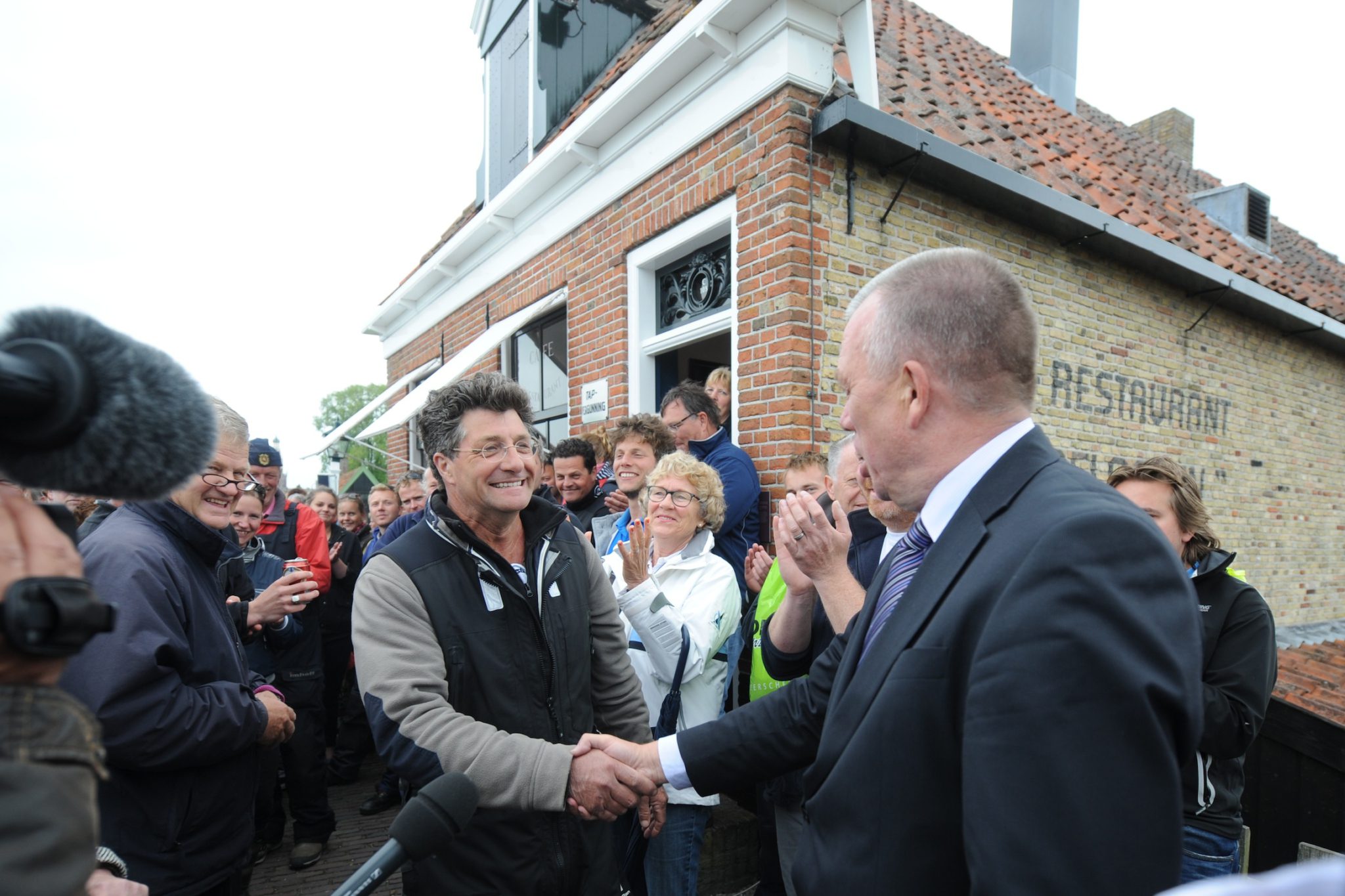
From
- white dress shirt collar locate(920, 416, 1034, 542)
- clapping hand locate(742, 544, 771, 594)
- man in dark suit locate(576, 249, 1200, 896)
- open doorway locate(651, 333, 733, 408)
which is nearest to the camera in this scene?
man in dark suit locate(576, 249, 1200, 896)

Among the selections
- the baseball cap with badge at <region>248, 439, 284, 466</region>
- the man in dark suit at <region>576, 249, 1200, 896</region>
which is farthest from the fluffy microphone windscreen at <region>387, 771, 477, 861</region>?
the baseball cap with badge at <region>248, 439, 284, 466</region>

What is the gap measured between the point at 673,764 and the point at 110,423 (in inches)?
67.2

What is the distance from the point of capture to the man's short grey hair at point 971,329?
1.29 meters

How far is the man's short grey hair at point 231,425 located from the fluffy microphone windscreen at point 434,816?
68.2 inches

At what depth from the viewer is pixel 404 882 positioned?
196 centimetres

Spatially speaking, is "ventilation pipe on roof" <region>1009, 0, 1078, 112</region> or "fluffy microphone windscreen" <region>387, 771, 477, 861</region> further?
"ventilation pipe on roof" <region>1009, 0, 1078, 112</region>

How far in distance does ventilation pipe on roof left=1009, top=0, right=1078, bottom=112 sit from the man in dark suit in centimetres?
962

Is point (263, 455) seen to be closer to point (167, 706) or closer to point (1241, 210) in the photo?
point (167, 706)

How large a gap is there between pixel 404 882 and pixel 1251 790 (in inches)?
154

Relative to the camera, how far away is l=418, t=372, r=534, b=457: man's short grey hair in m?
2.35

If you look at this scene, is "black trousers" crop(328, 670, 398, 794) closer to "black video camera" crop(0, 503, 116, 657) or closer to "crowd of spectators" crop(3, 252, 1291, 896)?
Answer: "crowd of spectators" crop(3, 252, 1291, 896)

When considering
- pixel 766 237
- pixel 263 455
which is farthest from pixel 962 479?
pixel 263 455

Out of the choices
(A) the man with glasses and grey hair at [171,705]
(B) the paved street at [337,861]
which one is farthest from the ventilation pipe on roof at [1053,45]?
(B) the paved street at [337,861]

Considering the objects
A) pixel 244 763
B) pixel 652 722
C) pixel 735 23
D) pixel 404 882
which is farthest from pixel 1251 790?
pixel 735 23
